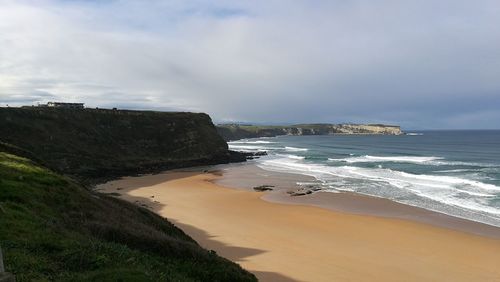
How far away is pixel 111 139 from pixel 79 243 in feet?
198

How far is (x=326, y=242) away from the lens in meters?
25.0

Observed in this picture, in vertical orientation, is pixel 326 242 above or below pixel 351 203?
below

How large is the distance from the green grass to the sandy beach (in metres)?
5.42

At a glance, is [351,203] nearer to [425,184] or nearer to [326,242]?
[326,242]

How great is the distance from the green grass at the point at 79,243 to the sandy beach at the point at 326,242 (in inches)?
213

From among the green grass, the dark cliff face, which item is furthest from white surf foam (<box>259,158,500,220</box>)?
the green grass

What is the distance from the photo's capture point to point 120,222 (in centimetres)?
1662

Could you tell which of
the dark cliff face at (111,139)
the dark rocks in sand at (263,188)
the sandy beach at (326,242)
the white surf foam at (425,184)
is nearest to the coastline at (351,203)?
the dark rocks in sand at (263,188)

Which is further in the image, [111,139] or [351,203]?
[111,139]

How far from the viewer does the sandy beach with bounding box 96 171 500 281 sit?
64.0 ft

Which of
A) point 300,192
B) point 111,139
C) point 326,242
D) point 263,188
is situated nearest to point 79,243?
point 326,242

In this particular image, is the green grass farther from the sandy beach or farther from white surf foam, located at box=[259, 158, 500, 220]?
white surf foam, located at box=[259, 158, 500, 220]

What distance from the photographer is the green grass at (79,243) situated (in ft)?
31.1

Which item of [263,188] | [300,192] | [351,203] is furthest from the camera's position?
[263,188]
